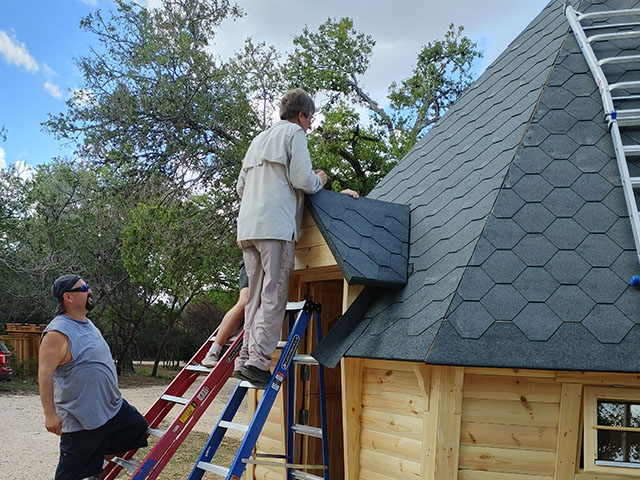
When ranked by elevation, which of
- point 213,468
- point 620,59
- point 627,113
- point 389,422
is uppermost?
point 620,59

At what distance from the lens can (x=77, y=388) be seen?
445 centimetres

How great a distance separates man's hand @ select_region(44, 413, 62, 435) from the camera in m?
4.27

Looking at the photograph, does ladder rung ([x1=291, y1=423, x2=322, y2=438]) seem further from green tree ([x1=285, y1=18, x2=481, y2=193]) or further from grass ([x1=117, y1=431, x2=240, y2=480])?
green tree ([x1=285, y1=18, x2=481, y2=193])

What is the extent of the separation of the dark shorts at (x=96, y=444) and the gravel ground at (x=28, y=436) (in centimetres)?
432

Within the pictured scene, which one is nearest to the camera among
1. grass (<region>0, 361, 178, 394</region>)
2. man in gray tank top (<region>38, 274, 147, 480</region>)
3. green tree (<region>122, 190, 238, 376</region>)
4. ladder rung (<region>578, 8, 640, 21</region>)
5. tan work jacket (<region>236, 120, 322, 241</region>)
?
man in gray tank top (<region>38, 274, 147, 480</region>)

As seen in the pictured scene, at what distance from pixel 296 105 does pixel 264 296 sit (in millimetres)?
1541

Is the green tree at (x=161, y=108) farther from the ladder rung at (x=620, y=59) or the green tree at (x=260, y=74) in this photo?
the ladder rung at (x=620, y=59)

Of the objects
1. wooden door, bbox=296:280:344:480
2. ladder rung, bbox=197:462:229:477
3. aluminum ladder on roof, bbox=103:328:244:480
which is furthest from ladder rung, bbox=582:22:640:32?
ladder rung, bbox=197:462:229:477

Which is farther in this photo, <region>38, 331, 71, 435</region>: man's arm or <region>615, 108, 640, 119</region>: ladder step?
<region>615, 108, 640, 119</region>: ladder step

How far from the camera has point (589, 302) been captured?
3.98 metres

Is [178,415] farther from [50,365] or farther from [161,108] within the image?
[161,108]

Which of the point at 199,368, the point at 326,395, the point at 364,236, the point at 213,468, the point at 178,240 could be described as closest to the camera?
the point at 213,468

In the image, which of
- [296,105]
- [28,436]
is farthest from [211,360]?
[28,436]

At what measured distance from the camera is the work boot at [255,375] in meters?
4.39
